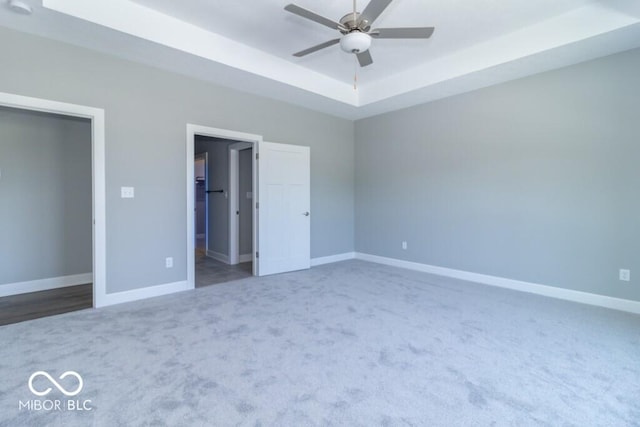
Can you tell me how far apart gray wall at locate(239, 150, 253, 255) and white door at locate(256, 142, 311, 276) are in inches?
47.3

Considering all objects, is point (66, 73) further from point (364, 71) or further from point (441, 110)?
point (441, 110)

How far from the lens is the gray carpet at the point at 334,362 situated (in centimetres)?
174

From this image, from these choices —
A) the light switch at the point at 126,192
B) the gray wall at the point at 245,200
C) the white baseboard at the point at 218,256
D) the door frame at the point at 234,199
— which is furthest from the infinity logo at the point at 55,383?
the gray wall at the point at 245,200

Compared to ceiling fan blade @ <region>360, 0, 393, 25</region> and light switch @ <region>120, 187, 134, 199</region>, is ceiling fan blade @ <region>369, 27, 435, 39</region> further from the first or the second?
light switch @ <region>120, 187, 134, 199</region>

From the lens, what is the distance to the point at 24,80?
299cm

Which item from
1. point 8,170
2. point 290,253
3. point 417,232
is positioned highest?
point 8,170

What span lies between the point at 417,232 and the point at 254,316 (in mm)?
3199

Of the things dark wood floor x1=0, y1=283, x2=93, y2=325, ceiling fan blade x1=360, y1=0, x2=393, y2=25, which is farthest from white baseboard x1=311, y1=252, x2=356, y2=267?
ceiling fan blade x1=360, y1=0, x2=393, y2=25

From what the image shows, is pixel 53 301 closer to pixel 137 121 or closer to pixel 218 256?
pixel 137 121

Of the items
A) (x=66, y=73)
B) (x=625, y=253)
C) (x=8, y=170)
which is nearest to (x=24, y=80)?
(x=66, y=73)

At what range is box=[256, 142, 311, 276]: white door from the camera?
15.9 ft

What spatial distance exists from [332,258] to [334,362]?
3657 mm

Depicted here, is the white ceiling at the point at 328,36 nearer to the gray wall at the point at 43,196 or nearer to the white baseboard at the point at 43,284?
the gray wall at the point at 43,196

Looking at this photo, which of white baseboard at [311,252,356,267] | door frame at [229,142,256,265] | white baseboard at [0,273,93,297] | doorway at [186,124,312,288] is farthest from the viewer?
door frame at [229,142,256,265]
